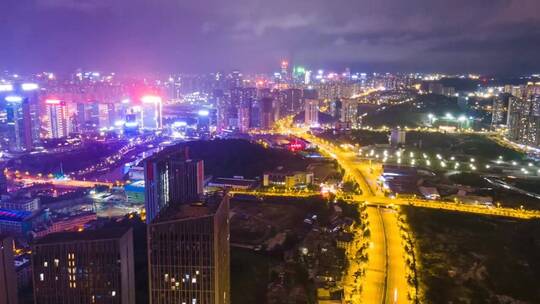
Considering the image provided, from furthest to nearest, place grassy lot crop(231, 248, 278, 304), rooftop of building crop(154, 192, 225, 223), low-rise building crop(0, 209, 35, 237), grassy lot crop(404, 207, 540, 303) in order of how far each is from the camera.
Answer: low-rise building crop(0, 209, 35, 237), grassy lot crop(404, 207, 540, 303), grassy lot crop(231, 248, 278, 304), rooftop of building crop(154, 192, 225, 223)

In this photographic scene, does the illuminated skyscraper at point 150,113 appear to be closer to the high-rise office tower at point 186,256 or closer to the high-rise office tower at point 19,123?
the high-rise office tower at point 19,123

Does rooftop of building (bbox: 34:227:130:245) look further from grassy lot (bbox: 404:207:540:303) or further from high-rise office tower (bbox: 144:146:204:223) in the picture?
grassy lot (bbox: 404:207:540:303)

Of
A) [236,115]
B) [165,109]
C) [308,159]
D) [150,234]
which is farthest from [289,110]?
[150,234]

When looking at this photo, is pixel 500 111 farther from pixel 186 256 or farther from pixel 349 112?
pixel 186 256

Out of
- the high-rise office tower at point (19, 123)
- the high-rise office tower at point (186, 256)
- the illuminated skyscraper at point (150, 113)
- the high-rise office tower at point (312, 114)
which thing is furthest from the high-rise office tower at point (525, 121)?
the high-rise office tower at point (19, 123)

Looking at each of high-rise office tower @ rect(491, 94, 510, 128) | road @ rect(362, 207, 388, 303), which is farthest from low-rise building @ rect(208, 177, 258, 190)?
high-rise office tower @ rect(491, 94, 510, 128)

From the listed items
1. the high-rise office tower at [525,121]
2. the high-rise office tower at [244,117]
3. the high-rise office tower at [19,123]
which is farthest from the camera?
the high-rise office tower at [244,117]

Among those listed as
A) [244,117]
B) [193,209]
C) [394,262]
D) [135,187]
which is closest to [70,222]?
[135,187]
